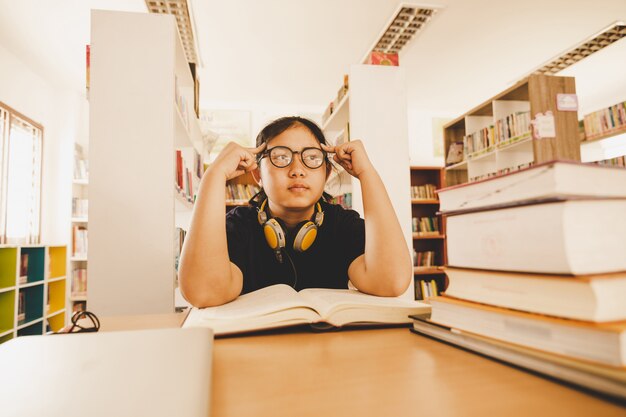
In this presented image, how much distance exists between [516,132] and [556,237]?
3.33 metres

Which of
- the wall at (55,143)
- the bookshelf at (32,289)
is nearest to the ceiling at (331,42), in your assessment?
the wall at (55,143)

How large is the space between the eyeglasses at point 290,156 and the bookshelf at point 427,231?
12.9 ft

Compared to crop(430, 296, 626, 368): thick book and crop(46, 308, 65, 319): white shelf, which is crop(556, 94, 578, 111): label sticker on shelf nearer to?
crop(430, 296, 626, 368): thick book

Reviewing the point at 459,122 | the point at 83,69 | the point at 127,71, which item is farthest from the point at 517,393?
the point at 83,69

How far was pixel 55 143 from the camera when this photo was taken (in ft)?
14.8

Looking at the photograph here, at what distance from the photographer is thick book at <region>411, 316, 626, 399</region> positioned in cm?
29

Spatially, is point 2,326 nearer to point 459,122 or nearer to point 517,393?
point 517,393

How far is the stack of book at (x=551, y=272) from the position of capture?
321 millimetres

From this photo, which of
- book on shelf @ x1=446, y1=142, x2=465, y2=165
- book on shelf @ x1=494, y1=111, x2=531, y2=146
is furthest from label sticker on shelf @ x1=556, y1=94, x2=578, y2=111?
book on shelf @ x1=446, y1=142, x2=465, y2=165

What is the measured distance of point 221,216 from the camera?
3.08ft

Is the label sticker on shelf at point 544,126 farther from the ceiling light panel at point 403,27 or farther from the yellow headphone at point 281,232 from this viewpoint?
the yellow headphone at point 281,232

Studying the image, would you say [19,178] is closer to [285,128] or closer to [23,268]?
[23,268]

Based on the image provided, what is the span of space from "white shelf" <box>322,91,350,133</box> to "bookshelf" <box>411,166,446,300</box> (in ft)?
5.50

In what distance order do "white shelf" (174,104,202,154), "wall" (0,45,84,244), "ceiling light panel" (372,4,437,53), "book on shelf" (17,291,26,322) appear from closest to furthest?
"white shelf" (174,104,202,154) → "ceiling light panel" (372,4,437,53) → "book on shelf" (17,291,26,322) → "wall" (0,45,84,244)
